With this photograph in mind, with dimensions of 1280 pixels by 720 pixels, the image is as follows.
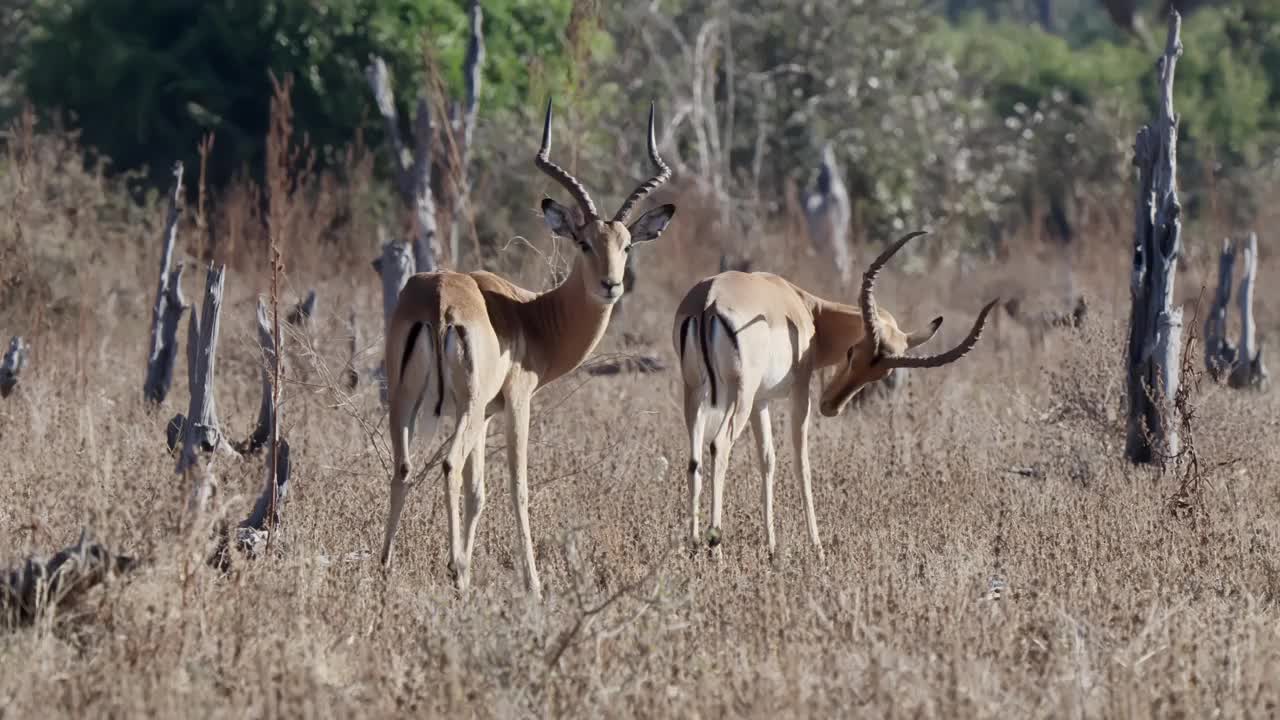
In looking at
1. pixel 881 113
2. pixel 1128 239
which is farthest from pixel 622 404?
pixel 881 113

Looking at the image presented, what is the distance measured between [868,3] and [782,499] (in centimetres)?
2118

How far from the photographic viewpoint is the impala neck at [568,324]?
8.58 m

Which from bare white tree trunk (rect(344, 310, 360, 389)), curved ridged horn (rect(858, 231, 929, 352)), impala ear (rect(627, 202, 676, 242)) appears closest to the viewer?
impala ear (rect(627, 202, 676, 242))

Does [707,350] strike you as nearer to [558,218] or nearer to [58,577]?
[558,218]

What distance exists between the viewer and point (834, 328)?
9961 mm

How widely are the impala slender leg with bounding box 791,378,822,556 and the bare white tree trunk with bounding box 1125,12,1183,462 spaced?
1.99 metres

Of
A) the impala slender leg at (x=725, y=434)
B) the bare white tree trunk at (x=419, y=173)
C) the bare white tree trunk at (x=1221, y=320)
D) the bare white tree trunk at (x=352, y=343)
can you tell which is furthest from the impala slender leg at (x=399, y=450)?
the bare white tree trunk at (x=1221, y=320)

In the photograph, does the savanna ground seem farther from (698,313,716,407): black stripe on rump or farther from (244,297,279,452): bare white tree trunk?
(698,313,716,407): black stripe on rump

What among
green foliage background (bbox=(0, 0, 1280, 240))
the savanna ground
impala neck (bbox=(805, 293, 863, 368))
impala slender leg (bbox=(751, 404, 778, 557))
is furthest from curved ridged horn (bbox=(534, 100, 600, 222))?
green foliage background (bbox=(0, 0, 1280, 240))

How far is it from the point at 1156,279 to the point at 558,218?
11.9ft

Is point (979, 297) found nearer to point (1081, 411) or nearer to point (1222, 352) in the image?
point (1222, 352)

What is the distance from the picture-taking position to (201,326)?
8.70 metres

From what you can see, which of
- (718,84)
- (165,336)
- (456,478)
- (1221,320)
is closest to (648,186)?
(456,478)

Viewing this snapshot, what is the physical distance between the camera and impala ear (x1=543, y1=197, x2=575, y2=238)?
8586 mm
